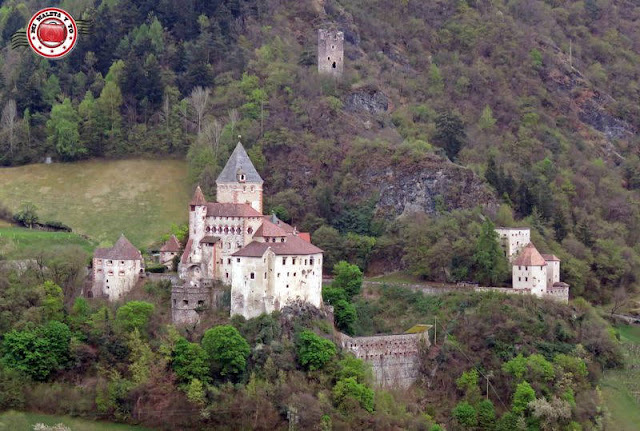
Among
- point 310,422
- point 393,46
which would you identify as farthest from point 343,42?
point 310,422

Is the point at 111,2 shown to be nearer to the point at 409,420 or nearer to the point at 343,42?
the point at 343,42

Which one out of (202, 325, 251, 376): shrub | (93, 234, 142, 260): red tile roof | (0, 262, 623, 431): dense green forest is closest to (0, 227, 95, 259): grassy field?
(0, 262, 623, 431): dense green forest

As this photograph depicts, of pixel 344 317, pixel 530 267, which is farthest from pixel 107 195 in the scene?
pixel 530 267

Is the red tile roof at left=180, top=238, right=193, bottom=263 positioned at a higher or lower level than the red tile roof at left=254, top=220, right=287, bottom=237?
lower

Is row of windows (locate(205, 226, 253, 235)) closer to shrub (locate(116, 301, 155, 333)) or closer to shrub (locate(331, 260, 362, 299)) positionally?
shrub (locate(116, 301, 155, 333))

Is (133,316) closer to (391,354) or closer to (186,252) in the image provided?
(186,252)

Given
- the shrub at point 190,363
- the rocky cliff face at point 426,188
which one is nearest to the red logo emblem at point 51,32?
the rocky cliff face at point 426,188

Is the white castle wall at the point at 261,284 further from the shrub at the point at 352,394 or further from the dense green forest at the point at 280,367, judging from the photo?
the shrub at the point at 352,394
